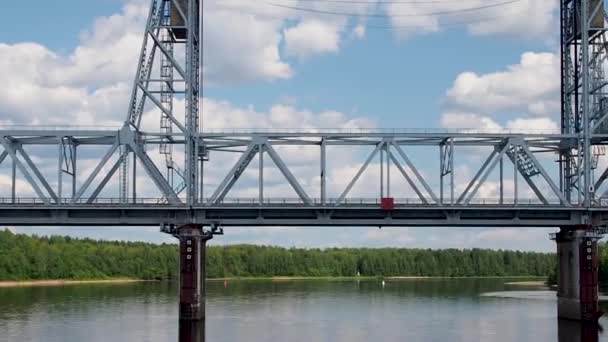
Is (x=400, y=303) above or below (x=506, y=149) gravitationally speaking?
below

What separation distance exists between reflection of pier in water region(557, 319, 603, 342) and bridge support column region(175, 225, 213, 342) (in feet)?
82.5

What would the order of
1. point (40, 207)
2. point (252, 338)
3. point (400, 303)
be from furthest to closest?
point (400, 303)
point (40, 207)
point (252, 338)

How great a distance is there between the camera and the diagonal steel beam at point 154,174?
74.3m

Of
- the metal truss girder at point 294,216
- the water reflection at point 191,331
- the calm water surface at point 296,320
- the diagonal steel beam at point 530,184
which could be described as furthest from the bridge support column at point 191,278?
the diagonal steel beam at point 530,184

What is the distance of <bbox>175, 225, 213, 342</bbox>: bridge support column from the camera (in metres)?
71.7

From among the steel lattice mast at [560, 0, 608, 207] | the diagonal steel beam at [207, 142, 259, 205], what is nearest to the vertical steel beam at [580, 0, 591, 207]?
the steel lattice mast at [560, 0, 608, 207]

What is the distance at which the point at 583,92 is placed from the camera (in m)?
78.2

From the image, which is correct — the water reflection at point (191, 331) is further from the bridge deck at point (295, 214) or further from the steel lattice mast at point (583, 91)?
the steel lattice mast at point (583, 91)

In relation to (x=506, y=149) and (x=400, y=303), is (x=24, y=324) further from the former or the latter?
(x=400, y=303)

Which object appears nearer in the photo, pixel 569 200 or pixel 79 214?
pixel 79 214

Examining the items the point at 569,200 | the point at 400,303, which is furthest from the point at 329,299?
the point at 569,200

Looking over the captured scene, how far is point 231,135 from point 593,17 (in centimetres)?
3052

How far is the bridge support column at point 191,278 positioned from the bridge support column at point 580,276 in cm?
2817

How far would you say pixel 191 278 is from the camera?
72.1 meters
